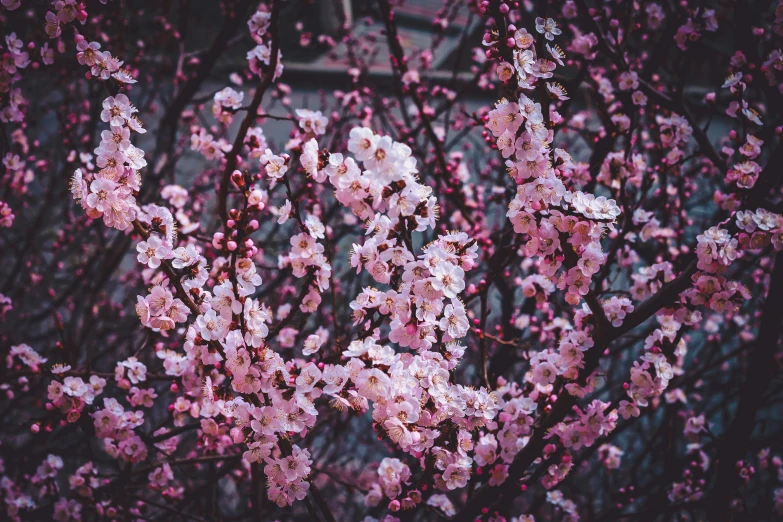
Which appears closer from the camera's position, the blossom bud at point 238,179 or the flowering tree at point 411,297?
the flowering tree at point 411,297

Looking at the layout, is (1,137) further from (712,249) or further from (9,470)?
(712,249)

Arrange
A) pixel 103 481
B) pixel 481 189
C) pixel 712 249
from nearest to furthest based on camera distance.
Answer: pixel 712 249 → pixel 103 481 → pixel 481 189

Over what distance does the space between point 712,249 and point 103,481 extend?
3.80 m

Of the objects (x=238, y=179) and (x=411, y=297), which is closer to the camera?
(x=411, y=297)

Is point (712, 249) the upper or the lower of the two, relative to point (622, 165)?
lower

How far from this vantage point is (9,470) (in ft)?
16.6

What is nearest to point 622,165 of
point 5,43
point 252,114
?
point 252,114

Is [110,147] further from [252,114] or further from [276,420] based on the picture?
[276,420]

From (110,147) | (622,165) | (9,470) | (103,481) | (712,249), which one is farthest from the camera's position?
(9,470)

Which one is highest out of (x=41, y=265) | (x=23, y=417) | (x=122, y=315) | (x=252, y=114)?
(x=41, y=265)

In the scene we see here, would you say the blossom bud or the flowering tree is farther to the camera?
the blossom bud

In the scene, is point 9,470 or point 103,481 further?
point 9,470

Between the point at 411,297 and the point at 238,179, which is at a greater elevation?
the point at 238,179

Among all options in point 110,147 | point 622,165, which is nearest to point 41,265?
point 110,147
